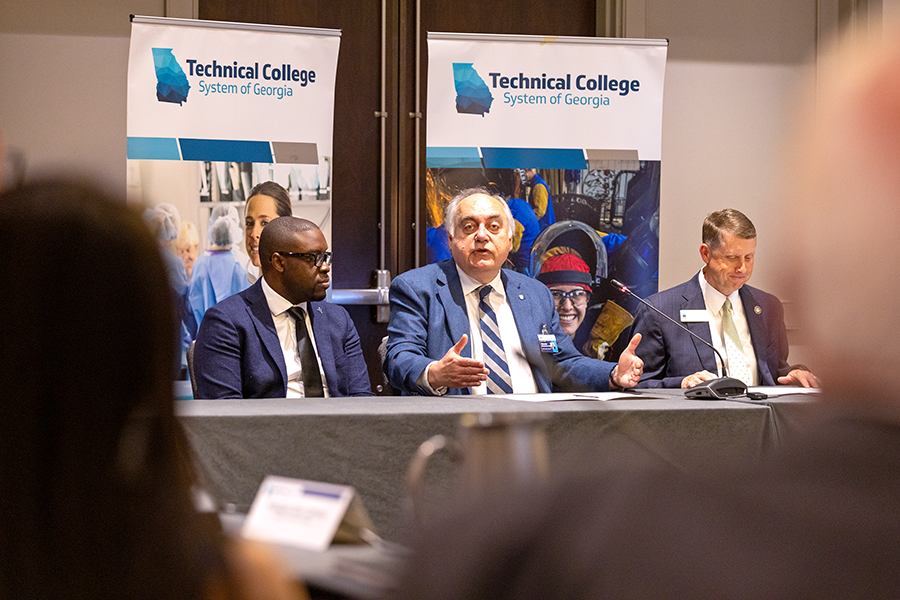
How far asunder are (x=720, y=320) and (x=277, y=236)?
2.05 m

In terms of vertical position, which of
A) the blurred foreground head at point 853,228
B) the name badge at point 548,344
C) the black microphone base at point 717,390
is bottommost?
the black microphone base at point 717,390

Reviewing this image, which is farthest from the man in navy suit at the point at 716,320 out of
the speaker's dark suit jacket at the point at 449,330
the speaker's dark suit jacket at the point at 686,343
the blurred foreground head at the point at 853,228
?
the blurred foreground head at the point at 853,228

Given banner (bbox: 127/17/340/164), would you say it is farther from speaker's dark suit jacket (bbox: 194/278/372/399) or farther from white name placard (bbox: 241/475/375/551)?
white name placard (bbox: 241/475/375/551)

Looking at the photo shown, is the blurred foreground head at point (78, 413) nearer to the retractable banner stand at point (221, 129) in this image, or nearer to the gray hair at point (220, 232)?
the retractable banner stand at point (221, 129)

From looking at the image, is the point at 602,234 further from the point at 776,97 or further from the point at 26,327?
the point at 26,327

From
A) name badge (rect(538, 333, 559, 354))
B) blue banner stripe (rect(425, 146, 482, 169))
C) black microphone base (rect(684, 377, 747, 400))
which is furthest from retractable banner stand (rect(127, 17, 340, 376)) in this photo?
black microphone base (rect(684, 377, 747, 400))

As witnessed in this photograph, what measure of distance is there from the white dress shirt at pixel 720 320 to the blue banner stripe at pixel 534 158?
120cm

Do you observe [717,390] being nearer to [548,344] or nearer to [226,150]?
[548,344]

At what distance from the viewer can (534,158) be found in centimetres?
495

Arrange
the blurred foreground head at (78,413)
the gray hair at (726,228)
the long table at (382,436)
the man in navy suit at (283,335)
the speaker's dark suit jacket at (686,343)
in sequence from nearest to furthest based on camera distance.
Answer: the blurred foreground head at (78,413)
the long table at (382,436)
the man in navy suit at (283,335)
the speaker's dark suit jacket at (686,343)
the gray hair at (726,228)

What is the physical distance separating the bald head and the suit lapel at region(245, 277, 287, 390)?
157 mm

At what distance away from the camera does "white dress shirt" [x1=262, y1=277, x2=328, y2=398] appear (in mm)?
3463

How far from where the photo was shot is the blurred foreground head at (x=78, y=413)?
0.77m

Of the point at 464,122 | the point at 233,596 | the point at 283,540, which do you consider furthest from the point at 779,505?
the point at 464,122
